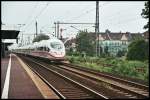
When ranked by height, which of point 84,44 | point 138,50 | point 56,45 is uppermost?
point 84,44

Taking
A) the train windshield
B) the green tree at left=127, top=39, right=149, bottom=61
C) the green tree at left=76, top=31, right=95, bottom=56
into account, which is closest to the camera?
the train windshield

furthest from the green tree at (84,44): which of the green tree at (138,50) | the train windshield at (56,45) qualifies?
the train windshield at (56,45)

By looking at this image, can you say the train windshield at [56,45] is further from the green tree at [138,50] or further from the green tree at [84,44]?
the green tree at [84,44]

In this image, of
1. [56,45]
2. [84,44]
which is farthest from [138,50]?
[84,44]

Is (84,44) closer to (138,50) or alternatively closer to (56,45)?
(138,50)

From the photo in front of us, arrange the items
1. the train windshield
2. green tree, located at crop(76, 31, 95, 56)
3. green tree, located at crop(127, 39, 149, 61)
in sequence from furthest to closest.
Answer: green tree, located at crop(76, 31, 95, 56)
green tree, located at crop(127, 39, 149, 61)
the train windshield

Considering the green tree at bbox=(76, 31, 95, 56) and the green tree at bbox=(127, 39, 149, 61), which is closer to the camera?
the green tree at bbox=(127, 39, 149, 61)

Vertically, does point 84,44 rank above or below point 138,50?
above

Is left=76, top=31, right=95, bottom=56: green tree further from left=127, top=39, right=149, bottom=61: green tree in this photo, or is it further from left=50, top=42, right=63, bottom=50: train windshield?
left=50, top=42, right=63, bottom=50: train windshield

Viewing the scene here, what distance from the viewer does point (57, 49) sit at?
4550 centimetres

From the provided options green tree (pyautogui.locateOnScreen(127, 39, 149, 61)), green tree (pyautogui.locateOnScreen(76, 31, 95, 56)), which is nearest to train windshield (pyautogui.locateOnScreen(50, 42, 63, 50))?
Result: green tree (pyautogui.locateOnScreen(127, 39, 149, 61))

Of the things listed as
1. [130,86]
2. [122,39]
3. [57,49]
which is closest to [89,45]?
[57,49]

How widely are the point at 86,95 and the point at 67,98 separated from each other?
115 cm

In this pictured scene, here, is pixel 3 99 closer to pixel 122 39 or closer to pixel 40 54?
pixel 40 54
